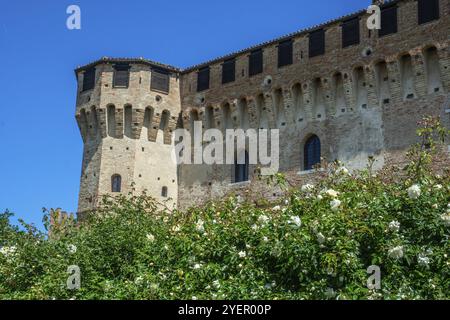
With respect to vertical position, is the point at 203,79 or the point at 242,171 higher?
the point at 203,79

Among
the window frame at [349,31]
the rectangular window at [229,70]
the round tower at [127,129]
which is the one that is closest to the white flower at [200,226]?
the window frame at [349,31]

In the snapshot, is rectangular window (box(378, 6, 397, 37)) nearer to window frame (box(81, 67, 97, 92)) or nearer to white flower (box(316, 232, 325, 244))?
window frame (box(81, 67, 97, 92))

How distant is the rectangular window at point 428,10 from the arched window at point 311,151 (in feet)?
18.4

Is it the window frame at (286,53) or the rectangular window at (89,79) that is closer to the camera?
the window frame at (286,53)

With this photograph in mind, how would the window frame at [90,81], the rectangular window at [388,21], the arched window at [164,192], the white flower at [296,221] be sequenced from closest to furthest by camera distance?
the white flower at [296,221] < the rectangular window at [388,21] < the arched window at [164,192] < the window frame at [90,81]

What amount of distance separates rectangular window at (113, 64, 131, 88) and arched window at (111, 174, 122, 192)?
150 inches

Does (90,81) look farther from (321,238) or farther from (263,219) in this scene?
(321,238)

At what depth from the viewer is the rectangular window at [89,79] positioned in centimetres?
2833

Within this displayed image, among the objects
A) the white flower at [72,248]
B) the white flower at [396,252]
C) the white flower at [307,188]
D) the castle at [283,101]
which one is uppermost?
the castle at [283,101]

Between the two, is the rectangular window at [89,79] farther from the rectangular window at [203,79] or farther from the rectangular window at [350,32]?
the rectangular window at [350,32]

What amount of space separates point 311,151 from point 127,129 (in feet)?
25.4

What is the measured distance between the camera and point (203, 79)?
2825cm

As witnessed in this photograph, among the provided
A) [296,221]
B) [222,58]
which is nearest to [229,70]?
[222,58]
